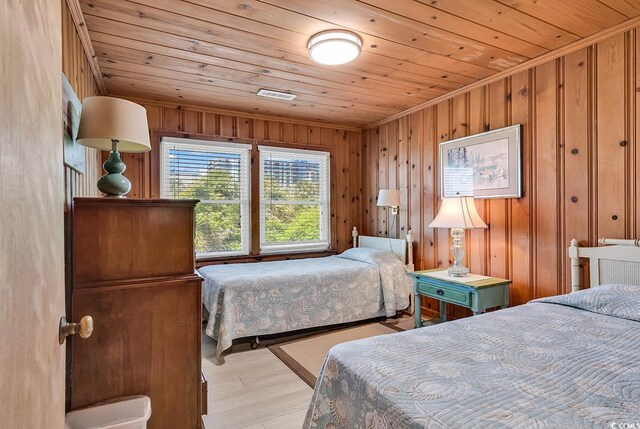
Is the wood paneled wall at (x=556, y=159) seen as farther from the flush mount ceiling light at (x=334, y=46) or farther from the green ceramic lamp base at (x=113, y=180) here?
the green ceramic lamp base at (x=113, y=180)

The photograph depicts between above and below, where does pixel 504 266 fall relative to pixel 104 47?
below

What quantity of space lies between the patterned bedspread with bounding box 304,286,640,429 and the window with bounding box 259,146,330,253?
2.93m

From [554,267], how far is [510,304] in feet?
1.70

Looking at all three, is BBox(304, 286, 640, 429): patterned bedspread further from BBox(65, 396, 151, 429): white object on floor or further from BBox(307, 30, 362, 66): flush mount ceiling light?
BBox(307, 30, 362, 66): flush mount ceiling light

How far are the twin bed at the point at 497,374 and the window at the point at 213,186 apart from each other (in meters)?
2.85

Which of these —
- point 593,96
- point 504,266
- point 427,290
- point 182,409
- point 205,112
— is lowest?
point 182,409

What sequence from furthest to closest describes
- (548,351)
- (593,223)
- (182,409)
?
(593,223)
(182,409)
(548,351)

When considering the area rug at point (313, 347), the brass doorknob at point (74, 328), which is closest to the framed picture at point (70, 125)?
the brass doorknob at point (74, 328)

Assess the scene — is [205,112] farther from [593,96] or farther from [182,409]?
[593,96]

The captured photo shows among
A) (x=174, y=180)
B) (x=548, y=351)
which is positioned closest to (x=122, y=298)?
(x=548, y=351)

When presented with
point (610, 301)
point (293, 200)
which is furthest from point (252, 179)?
point (610, 301)

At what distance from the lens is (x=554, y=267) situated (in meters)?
2.63

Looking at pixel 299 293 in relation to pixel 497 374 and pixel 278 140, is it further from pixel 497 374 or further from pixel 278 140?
pixel 497 374

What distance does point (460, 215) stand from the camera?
2953 mm
